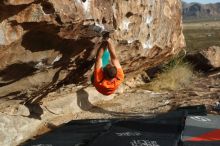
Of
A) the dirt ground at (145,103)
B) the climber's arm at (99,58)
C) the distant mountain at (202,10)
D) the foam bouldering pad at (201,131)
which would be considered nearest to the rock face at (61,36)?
the climber's arm at (99,58)

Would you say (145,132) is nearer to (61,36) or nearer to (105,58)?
(105,58)

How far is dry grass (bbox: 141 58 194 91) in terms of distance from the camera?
1280 centimetres

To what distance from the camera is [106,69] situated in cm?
761

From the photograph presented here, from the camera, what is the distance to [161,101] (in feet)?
35.8

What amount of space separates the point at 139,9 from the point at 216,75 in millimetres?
7158

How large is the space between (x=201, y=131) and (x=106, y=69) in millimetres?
1717

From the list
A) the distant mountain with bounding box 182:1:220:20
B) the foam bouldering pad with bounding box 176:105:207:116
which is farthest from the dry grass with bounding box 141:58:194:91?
the distant mountain with bounding box 182:1:220:20

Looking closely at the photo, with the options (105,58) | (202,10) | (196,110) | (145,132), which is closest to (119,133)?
(145,132)

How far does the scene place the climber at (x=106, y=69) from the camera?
760cm

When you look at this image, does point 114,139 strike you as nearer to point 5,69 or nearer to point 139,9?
point 5,69

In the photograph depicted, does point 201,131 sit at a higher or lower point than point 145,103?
higher

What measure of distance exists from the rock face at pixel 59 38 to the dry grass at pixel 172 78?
2.62 meters

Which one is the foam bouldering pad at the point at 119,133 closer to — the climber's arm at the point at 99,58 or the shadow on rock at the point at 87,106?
the climber's arm at the point at 99,58

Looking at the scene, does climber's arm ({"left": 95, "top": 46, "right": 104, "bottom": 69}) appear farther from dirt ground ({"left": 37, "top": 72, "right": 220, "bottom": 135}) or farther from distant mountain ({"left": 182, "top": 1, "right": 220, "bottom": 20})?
distant mountain ({"left": 182, "top": 1, "right": 220, "bottom": 20})
